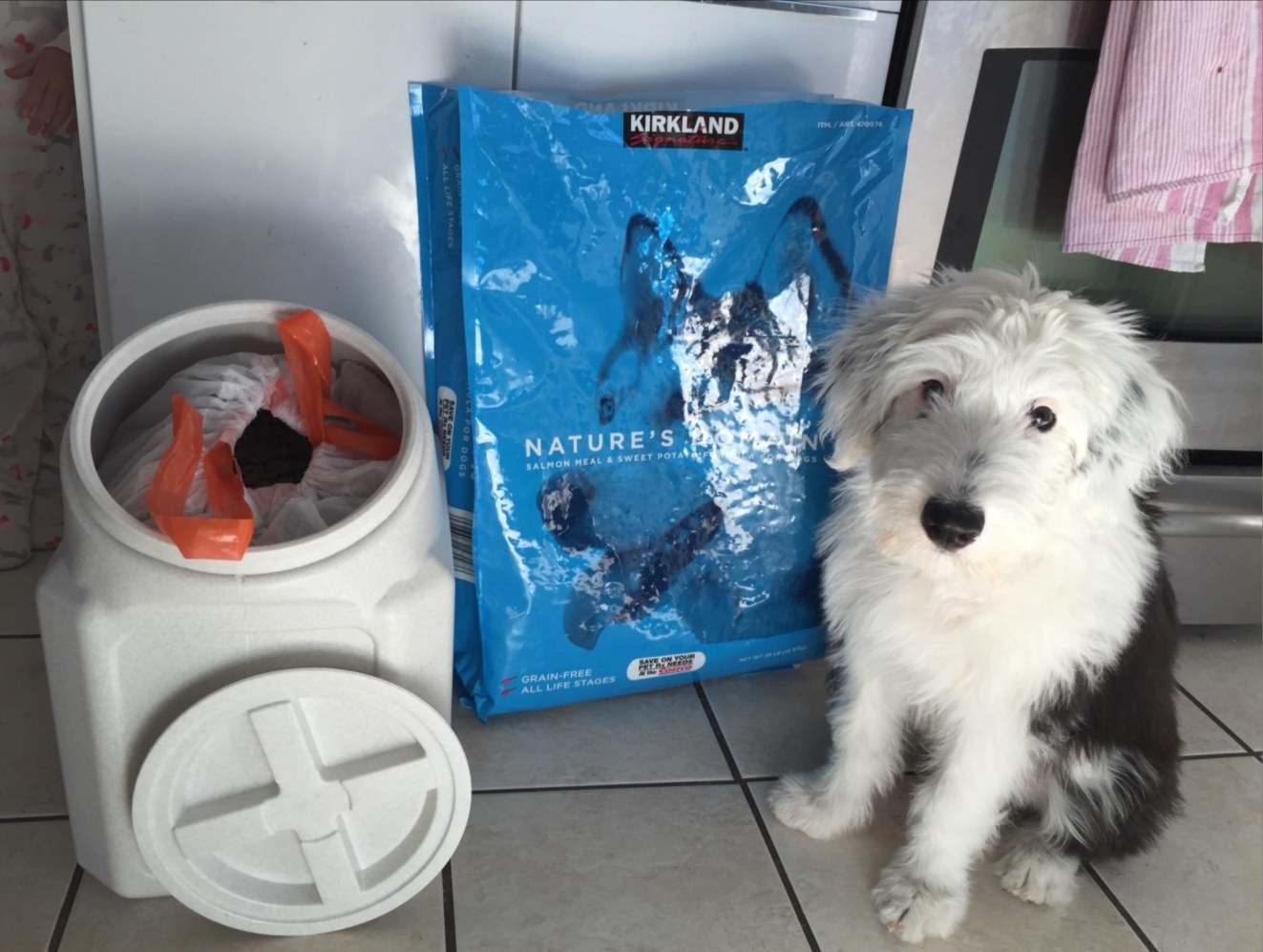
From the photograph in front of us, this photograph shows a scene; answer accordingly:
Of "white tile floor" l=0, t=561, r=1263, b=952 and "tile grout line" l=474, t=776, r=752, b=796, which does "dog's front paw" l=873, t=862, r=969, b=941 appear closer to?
"white tile floor" l=0, t=561, r=1263, b=952

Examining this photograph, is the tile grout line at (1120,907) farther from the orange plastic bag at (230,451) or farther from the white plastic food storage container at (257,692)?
the orange plastic bag at (230,451)

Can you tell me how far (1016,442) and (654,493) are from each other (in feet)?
1.61

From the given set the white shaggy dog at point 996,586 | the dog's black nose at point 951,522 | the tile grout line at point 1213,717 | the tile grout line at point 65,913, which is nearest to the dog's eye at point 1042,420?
the white shaggy dog at point 996,586

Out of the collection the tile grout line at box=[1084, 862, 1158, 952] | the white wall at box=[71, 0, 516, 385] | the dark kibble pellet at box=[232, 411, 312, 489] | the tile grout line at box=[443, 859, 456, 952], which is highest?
the white wall at box=[71, 0, 516, 385]

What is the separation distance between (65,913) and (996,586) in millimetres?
1040

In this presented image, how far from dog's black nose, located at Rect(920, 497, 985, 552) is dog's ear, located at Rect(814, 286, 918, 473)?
0.58 feet

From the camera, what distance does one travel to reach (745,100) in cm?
133

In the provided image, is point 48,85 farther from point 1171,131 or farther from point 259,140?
point 1171,131

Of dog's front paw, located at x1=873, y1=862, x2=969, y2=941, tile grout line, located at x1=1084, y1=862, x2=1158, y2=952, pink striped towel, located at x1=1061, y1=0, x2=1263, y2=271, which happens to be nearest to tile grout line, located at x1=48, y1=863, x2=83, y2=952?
dog's front paw, located at x1=873, y1=862, x2=969, y2=941

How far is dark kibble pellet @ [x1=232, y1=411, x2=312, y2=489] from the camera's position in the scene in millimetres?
1152

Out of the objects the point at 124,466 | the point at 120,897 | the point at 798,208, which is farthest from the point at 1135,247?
the point at 120,897

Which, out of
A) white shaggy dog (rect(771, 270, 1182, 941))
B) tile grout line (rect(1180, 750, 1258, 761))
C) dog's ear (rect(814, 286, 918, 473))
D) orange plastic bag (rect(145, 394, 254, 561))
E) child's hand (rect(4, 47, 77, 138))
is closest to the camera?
orange plastic bag (rect(145, 394, 254, 561))

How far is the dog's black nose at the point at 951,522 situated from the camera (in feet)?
3.21

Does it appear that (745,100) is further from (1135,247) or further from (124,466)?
(124,466)
